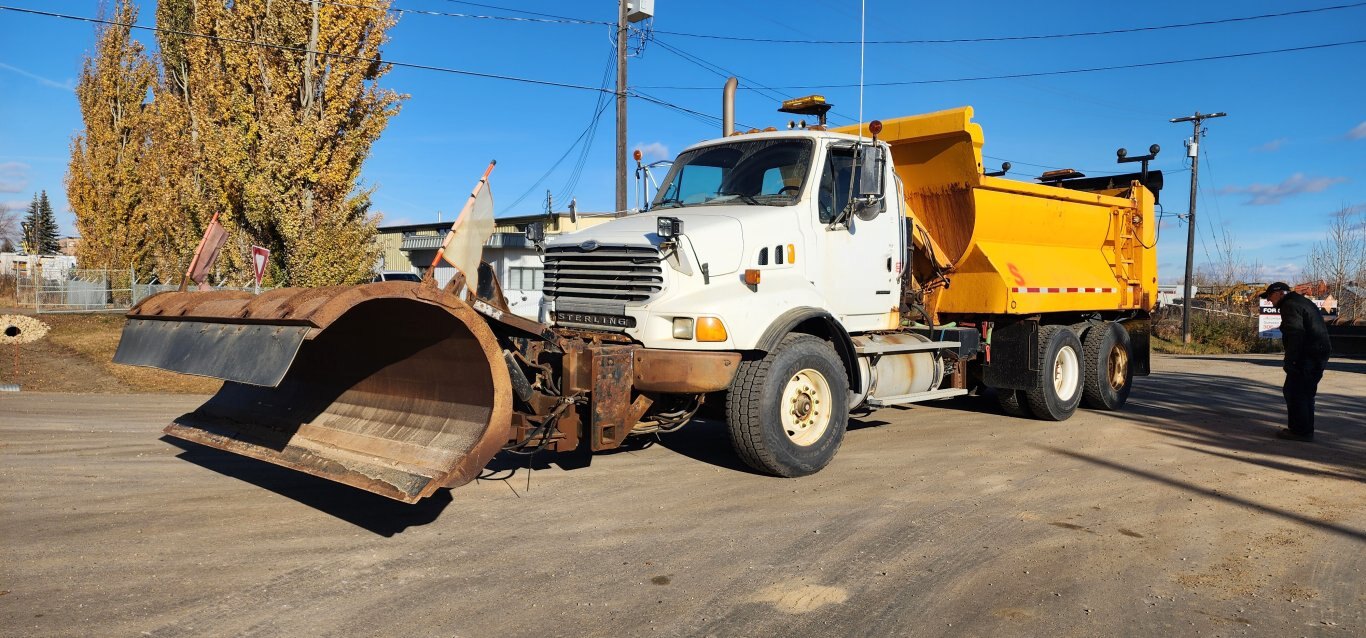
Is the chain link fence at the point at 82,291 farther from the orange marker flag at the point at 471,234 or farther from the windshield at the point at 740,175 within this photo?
the orange marker flag at the point at 471,234

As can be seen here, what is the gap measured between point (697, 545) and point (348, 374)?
8.82 feet

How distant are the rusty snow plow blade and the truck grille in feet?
5.09

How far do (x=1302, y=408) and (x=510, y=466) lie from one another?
7.84 m

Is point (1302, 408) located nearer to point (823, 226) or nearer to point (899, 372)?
point (899, 372)

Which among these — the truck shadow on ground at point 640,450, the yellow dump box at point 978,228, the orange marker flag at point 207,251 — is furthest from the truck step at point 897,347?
the orange marker flag at point 207,251

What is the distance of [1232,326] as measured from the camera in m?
31.7

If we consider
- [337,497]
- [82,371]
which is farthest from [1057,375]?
[82,371]

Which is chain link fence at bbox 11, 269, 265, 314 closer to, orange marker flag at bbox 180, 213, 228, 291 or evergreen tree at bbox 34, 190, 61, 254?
orange marker flag at bbox 180, 213, 228, 291

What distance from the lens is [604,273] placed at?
6.43 metres

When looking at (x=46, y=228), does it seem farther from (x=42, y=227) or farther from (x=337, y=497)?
(x=337, y=497)

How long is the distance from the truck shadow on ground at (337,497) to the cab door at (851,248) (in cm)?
Result: 345

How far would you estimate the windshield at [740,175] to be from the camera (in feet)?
23.3

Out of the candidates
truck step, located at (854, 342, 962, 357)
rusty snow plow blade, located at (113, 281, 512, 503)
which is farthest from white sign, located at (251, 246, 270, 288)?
truck step, located at (854, 342, 962, 357)

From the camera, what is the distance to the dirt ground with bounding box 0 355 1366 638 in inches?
152
